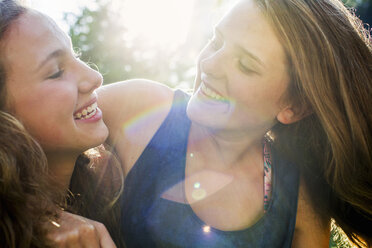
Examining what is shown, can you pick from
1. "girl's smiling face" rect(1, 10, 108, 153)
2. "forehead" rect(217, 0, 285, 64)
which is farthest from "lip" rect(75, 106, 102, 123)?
"forehead" rect(217, 0, 285, 64)

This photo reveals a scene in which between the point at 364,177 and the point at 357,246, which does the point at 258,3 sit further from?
the point at 357,246

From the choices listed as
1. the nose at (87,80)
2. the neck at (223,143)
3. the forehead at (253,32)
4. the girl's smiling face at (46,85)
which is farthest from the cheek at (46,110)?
the forehead at (253,32)

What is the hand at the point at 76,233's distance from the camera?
1754 millimetres

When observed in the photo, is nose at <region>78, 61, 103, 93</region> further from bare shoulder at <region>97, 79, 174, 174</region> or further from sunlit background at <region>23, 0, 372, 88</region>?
sunlit background at <region>23, 0, 372, 88</region>

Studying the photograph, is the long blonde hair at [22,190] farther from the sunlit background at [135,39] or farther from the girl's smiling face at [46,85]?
the sunlit background at [135,39]

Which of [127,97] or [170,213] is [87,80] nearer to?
[127,97]

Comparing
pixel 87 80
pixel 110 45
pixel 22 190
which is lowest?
pixel 110 45

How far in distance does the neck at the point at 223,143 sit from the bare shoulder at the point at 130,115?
33 centimetres

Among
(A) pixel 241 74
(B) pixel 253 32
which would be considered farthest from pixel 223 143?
(B) pixel 253 32

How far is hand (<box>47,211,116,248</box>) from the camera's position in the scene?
1754 millimetres

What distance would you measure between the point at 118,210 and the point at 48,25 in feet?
4.25

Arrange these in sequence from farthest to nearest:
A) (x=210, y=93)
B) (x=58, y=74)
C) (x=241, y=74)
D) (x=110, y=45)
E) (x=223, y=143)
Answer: (x=110, y=45)
(x=223, y=143)
(x=210, y=93)
(x=241, y=74)
(x=58, y=74)

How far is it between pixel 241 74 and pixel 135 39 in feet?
20.3

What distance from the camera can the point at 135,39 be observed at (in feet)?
26.1
